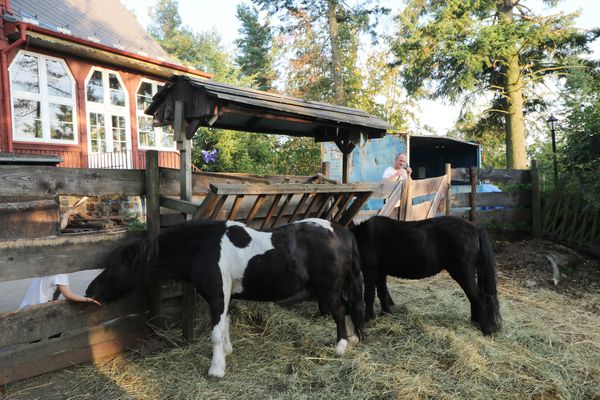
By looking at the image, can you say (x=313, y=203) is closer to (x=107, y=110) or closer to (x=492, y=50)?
(x=107, y=110)

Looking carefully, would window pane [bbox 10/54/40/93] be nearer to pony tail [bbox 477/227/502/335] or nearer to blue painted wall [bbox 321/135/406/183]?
blue painted wall [bbox 321/135/406/183]

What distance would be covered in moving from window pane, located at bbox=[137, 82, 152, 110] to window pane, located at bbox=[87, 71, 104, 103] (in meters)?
1.25

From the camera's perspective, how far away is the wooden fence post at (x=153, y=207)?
3.91m

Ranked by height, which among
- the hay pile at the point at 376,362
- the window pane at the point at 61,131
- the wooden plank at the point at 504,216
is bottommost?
the hay pile at the point at 376,362

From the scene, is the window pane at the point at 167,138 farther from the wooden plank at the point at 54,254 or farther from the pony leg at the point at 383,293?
the pony leg at the point at 383,293

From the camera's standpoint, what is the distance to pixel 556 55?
14.6 meters

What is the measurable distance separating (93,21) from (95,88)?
2.54m

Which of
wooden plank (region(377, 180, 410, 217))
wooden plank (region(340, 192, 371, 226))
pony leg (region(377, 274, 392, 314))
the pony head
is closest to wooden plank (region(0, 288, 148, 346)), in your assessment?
the pony head

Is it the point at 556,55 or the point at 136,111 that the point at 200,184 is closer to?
the point at 136,111

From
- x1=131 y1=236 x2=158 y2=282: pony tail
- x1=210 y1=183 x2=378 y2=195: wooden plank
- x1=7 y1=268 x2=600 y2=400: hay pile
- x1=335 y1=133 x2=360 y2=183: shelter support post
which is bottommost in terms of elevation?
x1=7 y1=268 x2=600 y2=400: hay pile

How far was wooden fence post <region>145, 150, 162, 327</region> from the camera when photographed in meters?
3.91

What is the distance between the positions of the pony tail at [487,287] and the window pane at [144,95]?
12.0 m

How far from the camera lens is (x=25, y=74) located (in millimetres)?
10438

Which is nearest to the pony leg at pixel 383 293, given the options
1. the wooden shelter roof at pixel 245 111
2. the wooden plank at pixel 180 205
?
the wooden shelter roof at pixel 245 111
